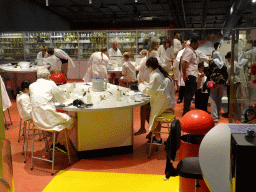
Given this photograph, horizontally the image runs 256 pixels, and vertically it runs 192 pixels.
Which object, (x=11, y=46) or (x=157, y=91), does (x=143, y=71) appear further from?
(x=11, y=46)

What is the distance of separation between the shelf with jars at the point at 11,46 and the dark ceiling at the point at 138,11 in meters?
2.65

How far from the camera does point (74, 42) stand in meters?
13.7

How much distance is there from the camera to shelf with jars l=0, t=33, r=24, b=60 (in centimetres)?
1379

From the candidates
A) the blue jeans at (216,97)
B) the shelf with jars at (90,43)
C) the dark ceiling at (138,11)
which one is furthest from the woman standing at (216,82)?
the shelf with jars at (90,43)

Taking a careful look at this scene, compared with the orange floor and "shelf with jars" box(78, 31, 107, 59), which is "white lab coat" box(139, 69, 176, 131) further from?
"shelf with jars" box(78, 31, 107, 59)

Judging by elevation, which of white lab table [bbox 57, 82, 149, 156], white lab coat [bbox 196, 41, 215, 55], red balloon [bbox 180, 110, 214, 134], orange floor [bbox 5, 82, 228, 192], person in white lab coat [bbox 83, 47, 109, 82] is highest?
white lab coat [bbox 196, 41, 215, 55]

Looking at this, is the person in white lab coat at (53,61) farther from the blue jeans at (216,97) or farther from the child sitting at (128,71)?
the blue jeans at (216,97)

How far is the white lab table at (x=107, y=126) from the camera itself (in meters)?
4.09

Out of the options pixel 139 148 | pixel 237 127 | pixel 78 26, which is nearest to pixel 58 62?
pixel 139 148

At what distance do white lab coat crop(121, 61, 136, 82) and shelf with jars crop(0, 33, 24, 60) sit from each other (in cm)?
796

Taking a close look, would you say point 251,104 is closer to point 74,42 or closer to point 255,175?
point 255,175

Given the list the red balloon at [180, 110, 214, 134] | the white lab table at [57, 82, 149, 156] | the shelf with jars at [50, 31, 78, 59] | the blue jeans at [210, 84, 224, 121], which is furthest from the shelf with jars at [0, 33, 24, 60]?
the red balloon at [180, 110, 214, 134]

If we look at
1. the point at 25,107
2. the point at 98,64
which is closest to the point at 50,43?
the point at 98,64

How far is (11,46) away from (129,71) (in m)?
8.53
